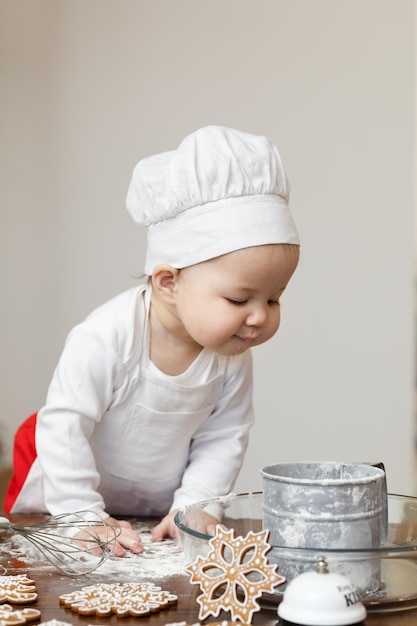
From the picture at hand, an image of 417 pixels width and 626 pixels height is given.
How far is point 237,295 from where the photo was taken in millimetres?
1211

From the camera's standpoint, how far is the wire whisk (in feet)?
3.06

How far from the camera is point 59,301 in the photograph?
3.06 m

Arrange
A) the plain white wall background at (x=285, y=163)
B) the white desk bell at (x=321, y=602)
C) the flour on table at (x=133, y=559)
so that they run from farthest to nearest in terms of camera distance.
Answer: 1. the plain white wall background at (x=285, y=163)
2. the flour on table at (x=133, y=559)
3. the white desk bell at (x=321, y=602)

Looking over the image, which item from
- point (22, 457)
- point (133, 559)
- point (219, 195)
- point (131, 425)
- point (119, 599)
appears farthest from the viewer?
point (22, 457)

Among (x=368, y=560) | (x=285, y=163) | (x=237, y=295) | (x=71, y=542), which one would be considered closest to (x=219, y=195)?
(x=237, y=295)

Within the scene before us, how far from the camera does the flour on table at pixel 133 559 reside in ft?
3.00

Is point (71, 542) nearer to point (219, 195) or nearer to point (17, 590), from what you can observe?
point (17, 590)

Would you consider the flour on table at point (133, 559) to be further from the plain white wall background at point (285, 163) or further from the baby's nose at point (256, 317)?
the plain white wall background at point (285, 163)

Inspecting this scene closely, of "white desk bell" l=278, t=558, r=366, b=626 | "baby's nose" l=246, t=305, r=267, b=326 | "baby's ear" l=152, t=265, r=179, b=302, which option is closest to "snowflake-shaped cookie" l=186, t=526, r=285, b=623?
"white desk bell" l=278, t=558, r=366, b=626

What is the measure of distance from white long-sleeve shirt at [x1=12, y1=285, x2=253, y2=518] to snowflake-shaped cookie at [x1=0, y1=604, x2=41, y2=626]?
0.48m

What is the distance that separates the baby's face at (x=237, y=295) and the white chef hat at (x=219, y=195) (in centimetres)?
2

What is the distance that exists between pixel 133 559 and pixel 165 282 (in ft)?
1.52

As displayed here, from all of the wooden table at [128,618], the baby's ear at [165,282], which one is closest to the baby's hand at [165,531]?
the wooden table at [128,618]

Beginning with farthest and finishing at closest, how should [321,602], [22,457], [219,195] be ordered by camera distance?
[22,457], [219,195], [321,602]
